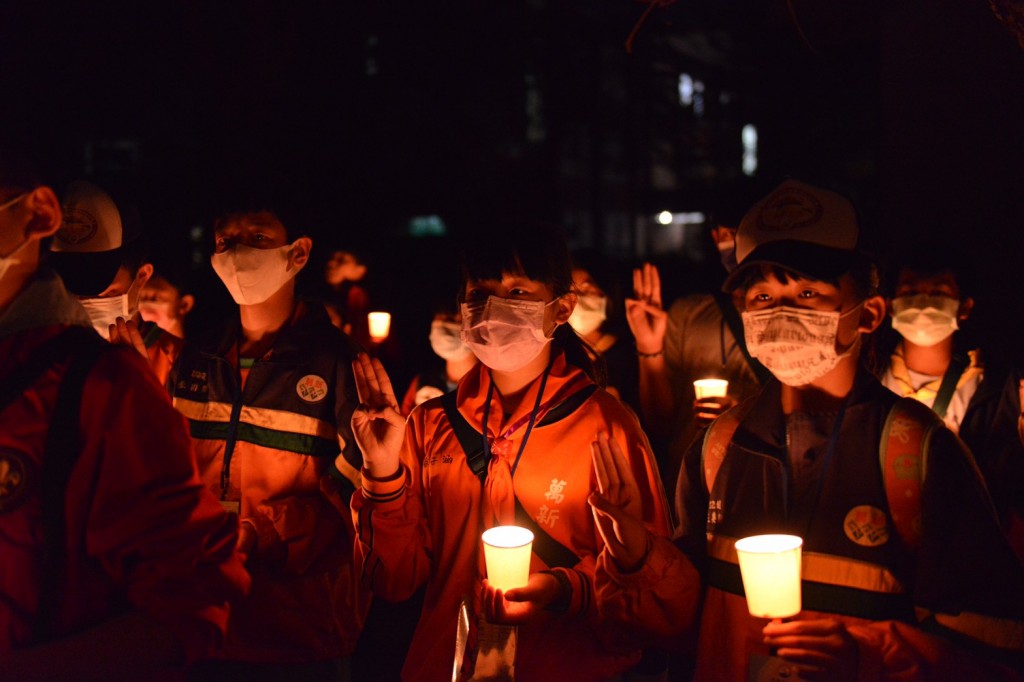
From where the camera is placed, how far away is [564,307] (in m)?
3.94

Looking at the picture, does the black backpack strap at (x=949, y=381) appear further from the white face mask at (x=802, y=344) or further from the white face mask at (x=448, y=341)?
the white face mask at (x=448, y=341)

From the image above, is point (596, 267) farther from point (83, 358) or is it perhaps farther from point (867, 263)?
point (83, 358)

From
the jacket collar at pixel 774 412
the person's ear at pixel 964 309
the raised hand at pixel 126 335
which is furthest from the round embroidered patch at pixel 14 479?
the person's ear at pixel 964 309

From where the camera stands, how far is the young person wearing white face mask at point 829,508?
105 inches

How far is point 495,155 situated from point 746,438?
2300cm

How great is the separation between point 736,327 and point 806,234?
270 cm

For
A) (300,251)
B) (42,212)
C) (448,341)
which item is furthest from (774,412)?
(448,341)

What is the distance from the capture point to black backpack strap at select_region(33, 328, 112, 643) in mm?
2234

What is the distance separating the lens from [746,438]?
3174 millimetres

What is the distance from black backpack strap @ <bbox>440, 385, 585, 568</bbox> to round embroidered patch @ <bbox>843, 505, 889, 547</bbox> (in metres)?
0.95

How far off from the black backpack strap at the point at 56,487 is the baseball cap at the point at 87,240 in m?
1.62

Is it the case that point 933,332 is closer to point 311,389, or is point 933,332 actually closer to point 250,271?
point 311,389

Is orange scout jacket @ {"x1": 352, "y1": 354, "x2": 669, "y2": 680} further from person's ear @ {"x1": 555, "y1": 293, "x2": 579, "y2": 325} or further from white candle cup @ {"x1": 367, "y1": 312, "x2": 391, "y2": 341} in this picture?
white candle cup @ {"x1": 367, "y1": 312, "x2": 391, "y2": 341}

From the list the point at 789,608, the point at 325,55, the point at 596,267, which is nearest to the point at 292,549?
the point at 789,608
